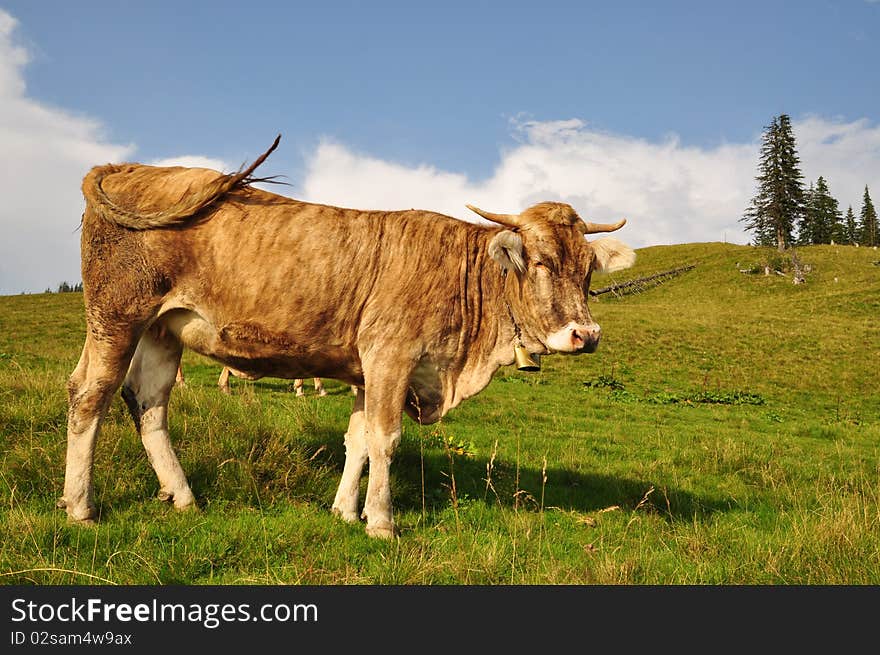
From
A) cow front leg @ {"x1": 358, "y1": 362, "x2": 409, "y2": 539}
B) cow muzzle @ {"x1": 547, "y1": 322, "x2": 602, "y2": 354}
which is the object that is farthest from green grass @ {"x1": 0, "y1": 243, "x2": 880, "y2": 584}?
cow muzzle @ {"x1": 547, "y1": 322, "x2": 602, "y2": 354}

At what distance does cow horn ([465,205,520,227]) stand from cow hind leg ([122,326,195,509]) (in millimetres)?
3083

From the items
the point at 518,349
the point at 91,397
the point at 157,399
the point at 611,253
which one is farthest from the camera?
the point at 611,253

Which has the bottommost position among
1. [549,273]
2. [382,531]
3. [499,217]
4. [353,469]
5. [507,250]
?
[382,531]

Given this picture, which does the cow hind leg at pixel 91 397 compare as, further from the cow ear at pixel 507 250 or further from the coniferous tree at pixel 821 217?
the coniferous tree at pixel 821 217

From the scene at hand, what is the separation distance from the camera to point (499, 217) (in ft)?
19.9

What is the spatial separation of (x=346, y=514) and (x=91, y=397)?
2.43 m

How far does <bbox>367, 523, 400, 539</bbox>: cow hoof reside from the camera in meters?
5.42

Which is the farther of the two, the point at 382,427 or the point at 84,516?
the point at 382,427

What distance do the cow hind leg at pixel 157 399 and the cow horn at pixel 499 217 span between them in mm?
3083

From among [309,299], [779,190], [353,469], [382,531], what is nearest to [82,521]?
[353,469]

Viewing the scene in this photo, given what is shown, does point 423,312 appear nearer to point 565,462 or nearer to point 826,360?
point 565,462

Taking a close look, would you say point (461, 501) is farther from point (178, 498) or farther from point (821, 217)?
point (821, 217)

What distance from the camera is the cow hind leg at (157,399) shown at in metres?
5.87

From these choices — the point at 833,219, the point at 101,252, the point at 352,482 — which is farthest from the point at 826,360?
the point at 833,219
